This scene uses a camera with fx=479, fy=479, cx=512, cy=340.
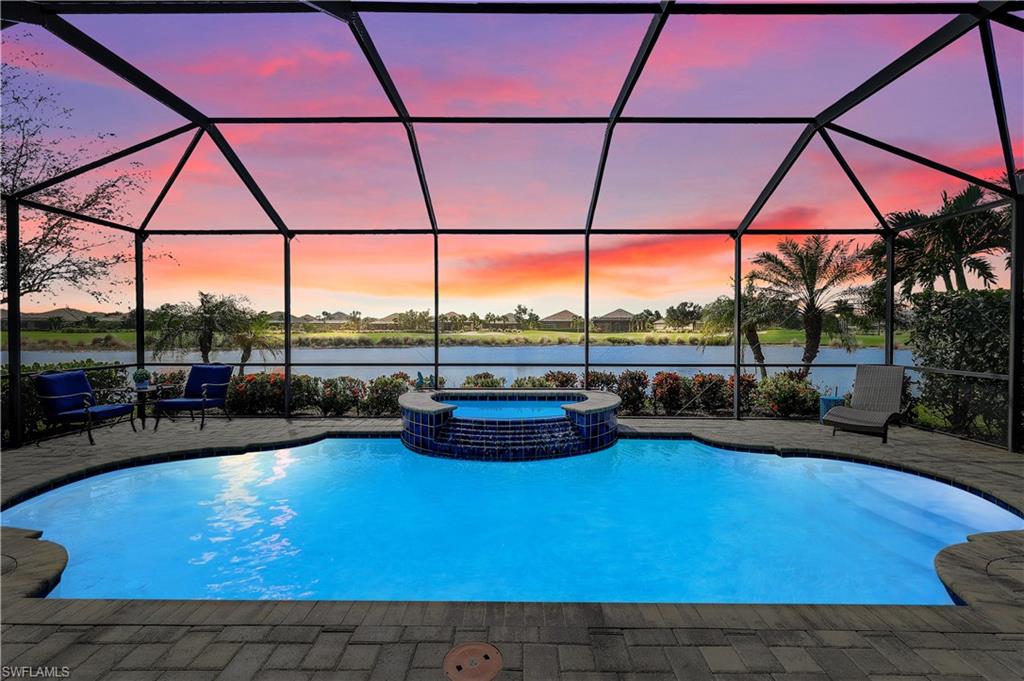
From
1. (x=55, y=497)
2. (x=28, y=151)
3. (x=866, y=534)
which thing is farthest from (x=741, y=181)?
(x=28, y=151)

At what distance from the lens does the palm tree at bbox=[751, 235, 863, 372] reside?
1102cm

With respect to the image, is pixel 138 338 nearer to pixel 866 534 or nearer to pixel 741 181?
pixel 866 534

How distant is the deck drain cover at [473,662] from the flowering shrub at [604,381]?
6998mm

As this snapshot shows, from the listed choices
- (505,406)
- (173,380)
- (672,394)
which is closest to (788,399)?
(672,394)

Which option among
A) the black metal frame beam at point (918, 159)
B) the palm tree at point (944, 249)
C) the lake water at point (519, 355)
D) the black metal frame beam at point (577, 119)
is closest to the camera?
the black metal frame beam at point (577, 119)

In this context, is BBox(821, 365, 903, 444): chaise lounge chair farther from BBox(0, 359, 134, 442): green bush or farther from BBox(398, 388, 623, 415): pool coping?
BBox(0, 359, 134, 442): green bush

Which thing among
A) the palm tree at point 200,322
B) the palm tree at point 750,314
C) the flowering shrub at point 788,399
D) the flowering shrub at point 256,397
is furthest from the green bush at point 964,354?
the palm tree at point 200,322

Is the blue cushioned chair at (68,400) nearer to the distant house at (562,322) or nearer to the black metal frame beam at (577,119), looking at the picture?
the black metal frame beam at (577,119)

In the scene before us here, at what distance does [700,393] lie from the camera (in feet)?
28.0

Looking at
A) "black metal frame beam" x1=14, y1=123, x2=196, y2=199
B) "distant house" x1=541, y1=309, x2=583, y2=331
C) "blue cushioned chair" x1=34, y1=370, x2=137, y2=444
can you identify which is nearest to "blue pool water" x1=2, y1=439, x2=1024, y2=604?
"blue cushioned chair" x1=34, y1=370, x2=137, y2=444

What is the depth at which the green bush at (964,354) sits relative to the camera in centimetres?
627

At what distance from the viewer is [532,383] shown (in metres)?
9.20

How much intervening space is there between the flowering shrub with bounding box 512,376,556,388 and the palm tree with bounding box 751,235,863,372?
20.3 feet

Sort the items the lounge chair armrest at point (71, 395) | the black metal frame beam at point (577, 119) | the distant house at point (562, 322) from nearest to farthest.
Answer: the black metal frame beam at point (577, 119)
the lounge chair armrest at point (71, 395)
the distant house at point (562, 322)
